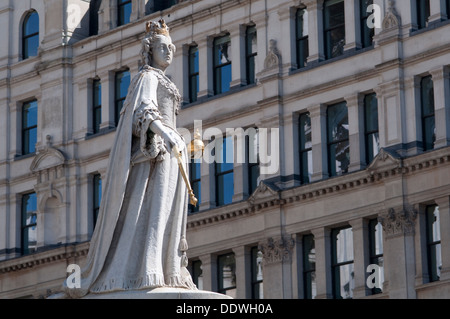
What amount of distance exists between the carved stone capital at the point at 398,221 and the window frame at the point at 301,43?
264 inches

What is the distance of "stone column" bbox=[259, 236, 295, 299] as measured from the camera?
169ft

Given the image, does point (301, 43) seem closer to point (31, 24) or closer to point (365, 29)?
point (365, 29)

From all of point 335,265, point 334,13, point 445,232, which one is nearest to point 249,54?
point 334,13

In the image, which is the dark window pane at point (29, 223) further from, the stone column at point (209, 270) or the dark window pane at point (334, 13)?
the dark window pane at point (334, 13)

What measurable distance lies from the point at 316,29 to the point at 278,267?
757cm

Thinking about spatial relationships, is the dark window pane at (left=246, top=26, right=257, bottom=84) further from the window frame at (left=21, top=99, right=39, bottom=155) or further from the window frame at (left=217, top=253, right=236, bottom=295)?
the window frame at (left=21, top=99, right=39, bottom=155)

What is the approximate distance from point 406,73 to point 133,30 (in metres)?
12.8

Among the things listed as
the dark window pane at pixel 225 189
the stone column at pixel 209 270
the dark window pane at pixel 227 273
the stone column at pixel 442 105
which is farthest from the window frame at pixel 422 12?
the stone column at pixel 209 270

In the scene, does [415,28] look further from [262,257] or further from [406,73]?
[262,257]

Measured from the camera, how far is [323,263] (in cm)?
5019

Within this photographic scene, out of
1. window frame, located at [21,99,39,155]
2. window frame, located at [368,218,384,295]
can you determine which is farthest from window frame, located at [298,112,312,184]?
window frame, located at [21,99,39,155]
